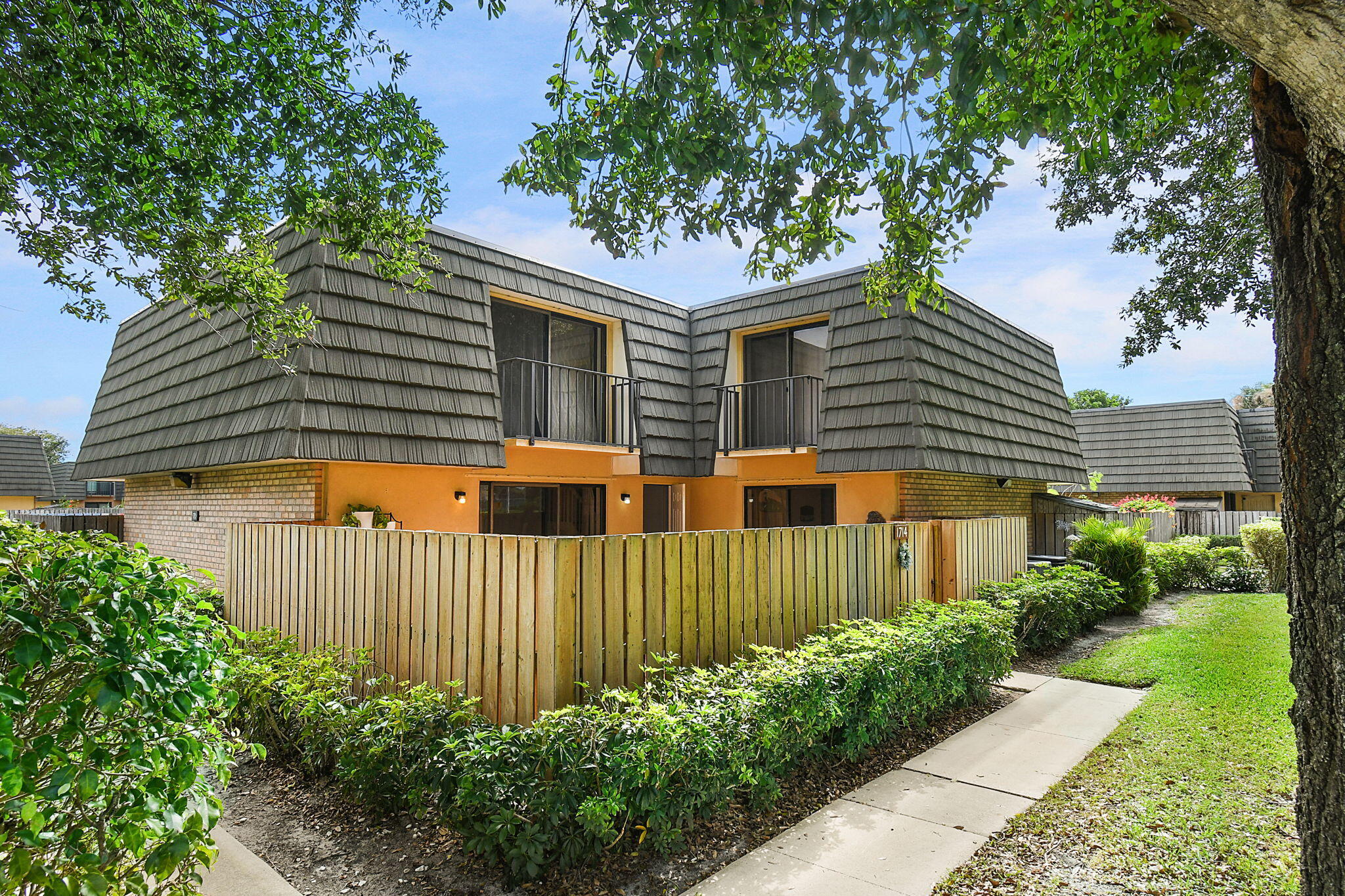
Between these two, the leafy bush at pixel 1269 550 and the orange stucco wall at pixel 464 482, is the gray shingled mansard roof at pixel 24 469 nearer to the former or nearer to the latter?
the orange stucco wall at pixel 464 482

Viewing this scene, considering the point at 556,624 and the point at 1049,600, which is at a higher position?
the point at 556,624

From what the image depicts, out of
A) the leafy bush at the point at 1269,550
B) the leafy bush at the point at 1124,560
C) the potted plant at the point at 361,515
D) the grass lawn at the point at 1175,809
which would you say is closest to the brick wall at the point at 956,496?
the leafy bush at the point at 1124,560

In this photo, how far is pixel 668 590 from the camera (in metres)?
5.32

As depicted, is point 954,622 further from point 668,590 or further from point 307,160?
point 307,160

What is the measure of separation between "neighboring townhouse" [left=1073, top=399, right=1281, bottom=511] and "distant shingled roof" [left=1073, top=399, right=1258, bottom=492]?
0.02m

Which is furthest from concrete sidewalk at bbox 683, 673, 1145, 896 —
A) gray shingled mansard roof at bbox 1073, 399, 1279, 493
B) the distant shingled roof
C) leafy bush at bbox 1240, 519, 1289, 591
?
gray shingled mansard roof at bbox 1073, 399, 1279, 493

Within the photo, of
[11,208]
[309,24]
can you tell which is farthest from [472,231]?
[11,208]

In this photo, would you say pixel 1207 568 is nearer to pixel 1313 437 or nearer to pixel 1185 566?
pixel 1185 566

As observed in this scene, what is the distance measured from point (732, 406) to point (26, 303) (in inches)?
2773

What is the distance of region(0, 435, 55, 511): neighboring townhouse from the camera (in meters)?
27.5

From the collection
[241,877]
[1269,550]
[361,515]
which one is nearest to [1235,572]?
[1269,550]

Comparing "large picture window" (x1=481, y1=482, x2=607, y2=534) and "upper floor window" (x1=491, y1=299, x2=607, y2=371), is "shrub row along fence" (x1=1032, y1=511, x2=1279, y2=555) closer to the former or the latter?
"large picture window" (x1=481, y1=482, x2=607, y2=534)

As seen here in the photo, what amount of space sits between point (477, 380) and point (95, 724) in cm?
756

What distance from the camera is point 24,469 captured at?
28.0m
